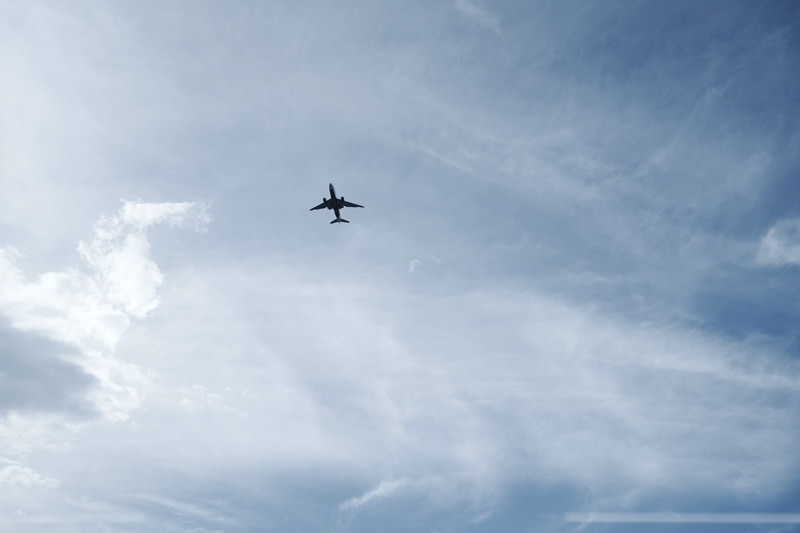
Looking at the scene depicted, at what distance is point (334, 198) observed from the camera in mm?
199500
